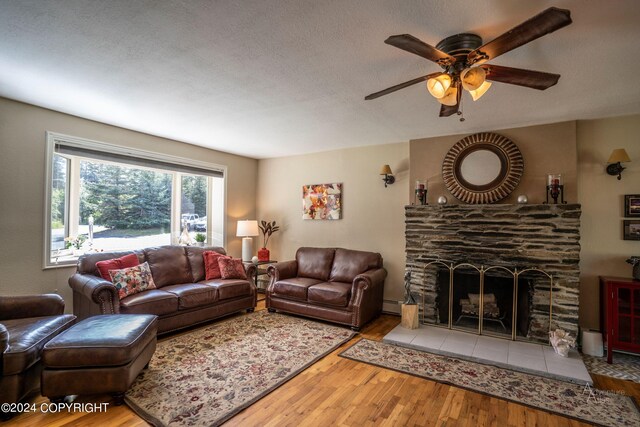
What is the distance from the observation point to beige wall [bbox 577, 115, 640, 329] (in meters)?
3.37

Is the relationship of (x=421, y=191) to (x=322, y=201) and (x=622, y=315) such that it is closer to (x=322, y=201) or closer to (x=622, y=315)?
(x=322, y=201)

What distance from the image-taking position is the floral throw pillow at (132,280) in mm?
3438

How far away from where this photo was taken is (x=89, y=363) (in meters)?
2.20

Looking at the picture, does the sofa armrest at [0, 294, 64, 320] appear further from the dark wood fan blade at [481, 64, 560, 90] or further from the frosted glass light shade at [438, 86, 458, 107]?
the dark wood fan blade at [481, 64, 560, 90]

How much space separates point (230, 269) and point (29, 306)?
85.7 inches

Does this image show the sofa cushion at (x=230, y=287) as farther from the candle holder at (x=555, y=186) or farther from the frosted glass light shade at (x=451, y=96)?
the candle holder at (x=555, y=186)

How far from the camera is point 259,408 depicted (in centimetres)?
226

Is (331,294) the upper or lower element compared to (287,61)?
lower

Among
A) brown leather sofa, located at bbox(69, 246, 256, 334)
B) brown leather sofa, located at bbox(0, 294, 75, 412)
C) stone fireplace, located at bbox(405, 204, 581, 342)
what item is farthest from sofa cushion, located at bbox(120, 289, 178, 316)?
stone fireplace, located at bbox(405, 204, 581, 342)

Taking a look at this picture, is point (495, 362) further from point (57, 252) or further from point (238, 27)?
point (57, 252)

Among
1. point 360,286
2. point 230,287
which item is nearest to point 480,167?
point 360,286

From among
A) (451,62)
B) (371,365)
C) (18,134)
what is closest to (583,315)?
(371,365)

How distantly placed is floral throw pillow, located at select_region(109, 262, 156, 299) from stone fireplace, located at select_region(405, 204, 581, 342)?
11.0 feet

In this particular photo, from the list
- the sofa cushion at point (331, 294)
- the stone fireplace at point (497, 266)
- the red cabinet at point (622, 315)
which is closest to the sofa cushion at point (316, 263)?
the sofa cushion at point (331, 294)
